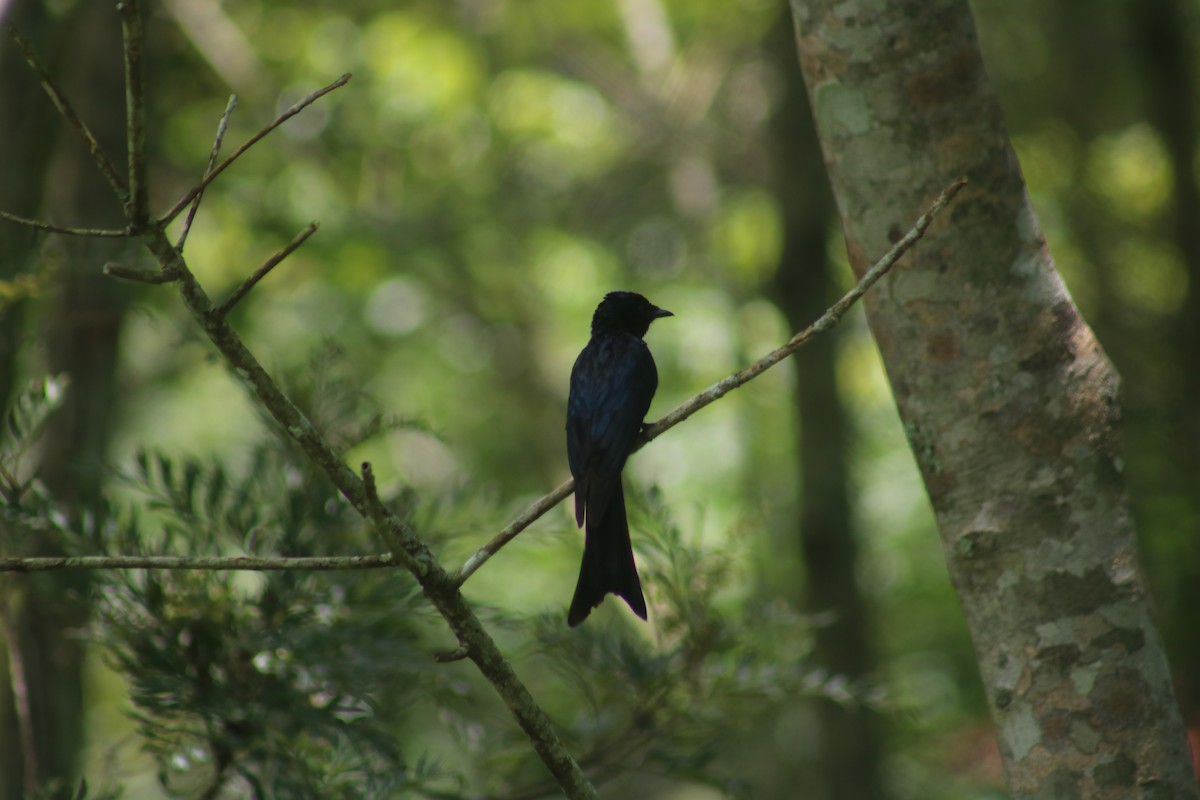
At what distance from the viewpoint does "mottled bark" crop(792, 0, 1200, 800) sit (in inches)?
83.9

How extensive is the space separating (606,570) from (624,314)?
1471 millimetres

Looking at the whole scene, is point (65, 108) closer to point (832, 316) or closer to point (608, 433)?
point (832, 316)

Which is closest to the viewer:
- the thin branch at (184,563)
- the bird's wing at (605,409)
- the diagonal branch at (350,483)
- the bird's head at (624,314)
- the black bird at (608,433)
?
the diagonal branch at (350,483)

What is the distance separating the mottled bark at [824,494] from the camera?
4.74 metres

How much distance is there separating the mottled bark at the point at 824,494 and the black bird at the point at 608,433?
1.18 metres

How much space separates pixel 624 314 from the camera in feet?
12.9

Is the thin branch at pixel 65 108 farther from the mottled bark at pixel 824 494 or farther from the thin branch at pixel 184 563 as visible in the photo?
the mottled bark at pixel 824 494

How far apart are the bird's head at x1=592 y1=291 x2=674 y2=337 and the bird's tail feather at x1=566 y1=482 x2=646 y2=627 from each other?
4.00ft

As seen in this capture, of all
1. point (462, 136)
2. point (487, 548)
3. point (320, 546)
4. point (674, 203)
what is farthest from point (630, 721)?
point (674, 203)

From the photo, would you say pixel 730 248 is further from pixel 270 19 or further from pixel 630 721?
pixel 630 721

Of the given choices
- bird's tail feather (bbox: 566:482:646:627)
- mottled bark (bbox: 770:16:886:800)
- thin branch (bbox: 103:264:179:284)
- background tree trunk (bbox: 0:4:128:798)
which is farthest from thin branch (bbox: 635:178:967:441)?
mottled bark (bbox: 770:16:886:800)

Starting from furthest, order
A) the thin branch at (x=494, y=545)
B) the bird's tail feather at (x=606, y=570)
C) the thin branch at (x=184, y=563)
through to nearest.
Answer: the bird's tail feather at (x=606, y=570)
the thin branch at (x=494, y=545)
the thin branch at (x=184, y=563)

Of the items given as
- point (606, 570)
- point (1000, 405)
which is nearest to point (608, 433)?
point (606, 570)

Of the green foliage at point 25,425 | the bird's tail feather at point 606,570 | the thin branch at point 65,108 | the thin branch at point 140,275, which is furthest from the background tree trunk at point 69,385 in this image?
the thin branch at point 65,108
